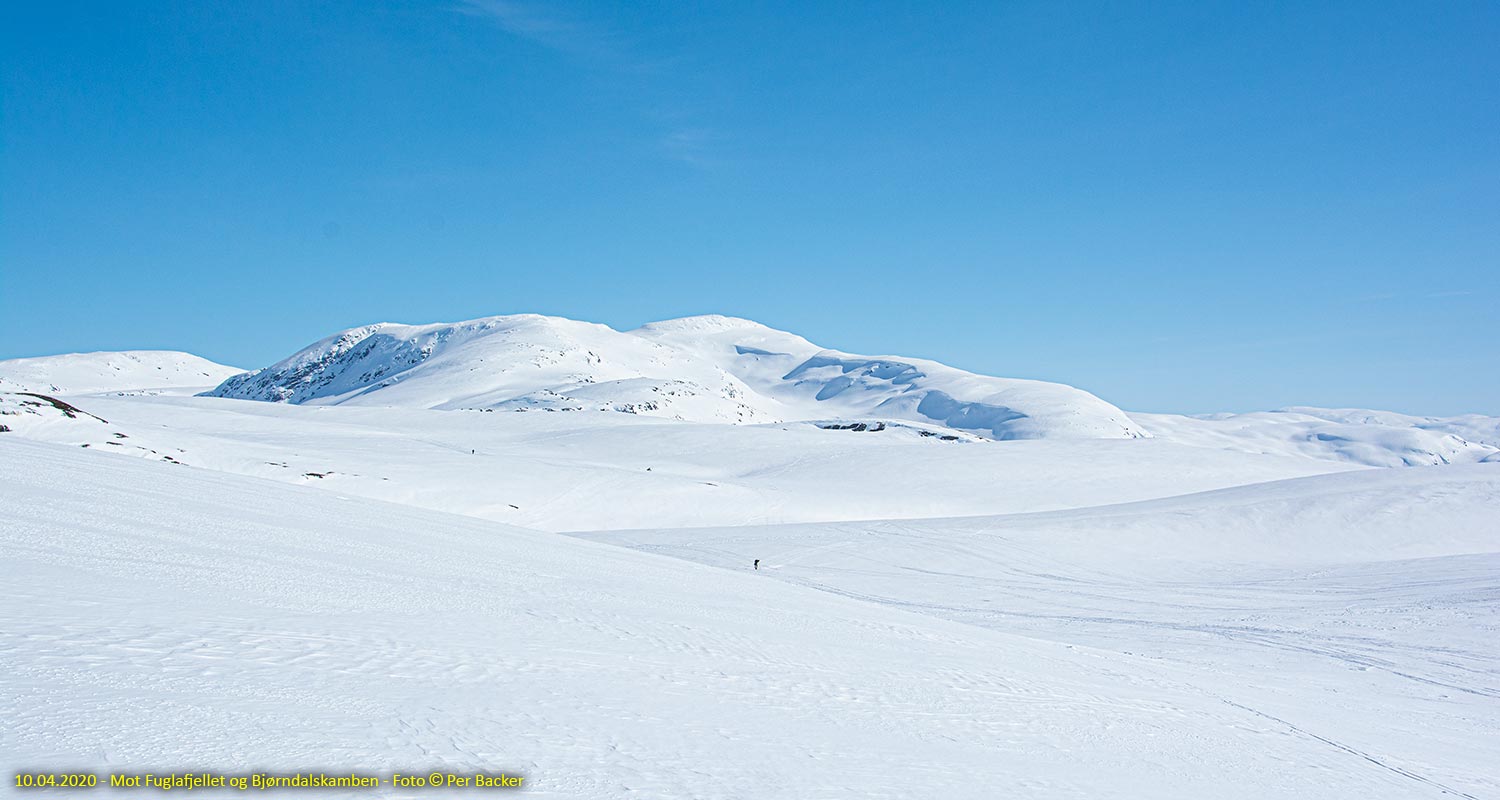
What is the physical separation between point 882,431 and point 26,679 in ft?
227

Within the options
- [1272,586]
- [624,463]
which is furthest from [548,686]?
[624,463]

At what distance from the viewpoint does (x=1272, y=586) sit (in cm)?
2111

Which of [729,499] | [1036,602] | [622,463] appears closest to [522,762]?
[1036,602]

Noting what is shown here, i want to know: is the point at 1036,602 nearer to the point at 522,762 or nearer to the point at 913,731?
the point at 913,731

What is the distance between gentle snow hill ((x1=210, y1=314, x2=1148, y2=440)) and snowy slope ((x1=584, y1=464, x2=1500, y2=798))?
7579 centimetres

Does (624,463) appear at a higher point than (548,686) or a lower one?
higher

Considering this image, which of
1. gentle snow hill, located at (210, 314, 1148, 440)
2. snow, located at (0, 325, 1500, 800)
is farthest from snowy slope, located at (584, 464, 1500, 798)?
gentle snow hill, located at (210, 314, 1148, 440)

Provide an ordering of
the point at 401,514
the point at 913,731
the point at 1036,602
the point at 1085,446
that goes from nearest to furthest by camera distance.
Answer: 1. the point at 913,731
2. the point at 401,514
3. the point at 1036,602
4. the point at 1085,446

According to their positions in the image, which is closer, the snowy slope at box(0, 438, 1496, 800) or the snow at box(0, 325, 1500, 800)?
the snowy slope at box(0, 438, 1496, 800)

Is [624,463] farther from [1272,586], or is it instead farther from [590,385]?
[590,385]

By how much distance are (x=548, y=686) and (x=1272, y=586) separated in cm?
2044

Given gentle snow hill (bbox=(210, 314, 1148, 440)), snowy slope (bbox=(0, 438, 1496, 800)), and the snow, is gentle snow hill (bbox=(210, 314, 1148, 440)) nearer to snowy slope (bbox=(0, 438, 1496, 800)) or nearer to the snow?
the snow

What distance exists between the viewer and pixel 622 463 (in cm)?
4453

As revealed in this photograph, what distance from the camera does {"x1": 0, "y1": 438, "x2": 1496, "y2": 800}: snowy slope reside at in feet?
15.2
